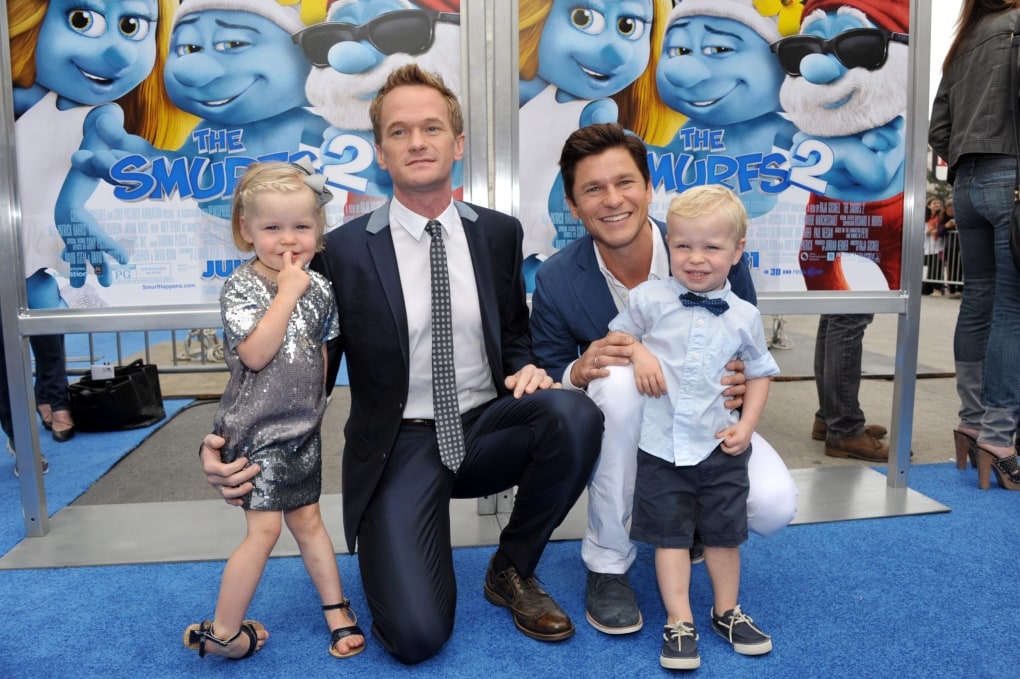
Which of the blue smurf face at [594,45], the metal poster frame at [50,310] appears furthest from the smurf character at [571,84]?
the metal poster frame at [50,310]

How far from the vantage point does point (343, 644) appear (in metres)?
1.77

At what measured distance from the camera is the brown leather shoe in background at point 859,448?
3.34 meters

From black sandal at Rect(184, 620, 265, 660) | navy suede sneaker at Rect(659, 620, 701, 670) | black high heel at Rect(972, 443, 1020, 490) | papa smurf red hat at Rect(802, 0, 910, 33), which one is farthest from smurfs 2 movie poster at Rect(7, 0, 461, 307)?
black high heel at Rect(972, 443, 1020, 490)

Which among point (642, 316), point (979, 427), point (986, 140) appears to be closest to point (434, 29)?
point (642, 316)

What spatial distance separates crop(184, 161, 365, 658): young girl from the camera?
5.55ft

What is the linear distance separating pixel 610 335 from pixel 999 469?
1.88 m

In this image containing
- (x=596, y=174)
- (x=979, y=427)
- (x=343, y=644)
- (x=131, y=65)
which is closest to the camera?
(x=343, y=644)

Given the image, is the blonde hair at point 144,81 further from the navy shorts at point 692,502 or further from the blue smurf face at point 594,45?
the navy shorts at point 692,502

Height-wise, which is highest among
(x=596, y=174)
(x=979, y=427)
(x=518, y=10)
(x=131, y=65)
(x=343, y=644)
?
(x=518, y=10)

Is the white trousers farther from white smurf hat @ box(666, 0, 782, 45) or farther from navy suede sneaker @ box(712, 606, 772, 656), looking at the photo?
white smurf hat @ box(666, 0, 782, 45)

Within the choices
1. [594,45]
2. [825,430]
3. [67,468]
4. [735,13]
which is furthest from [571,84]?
[67,468]

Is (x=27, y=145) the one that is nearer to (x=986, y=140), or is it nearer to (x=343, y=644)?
(x=343, y=644)

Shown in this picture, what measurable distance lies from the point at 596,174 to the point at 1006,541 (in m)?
1.73

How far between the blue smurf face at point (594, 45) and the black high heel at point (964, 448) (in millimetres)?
1930
